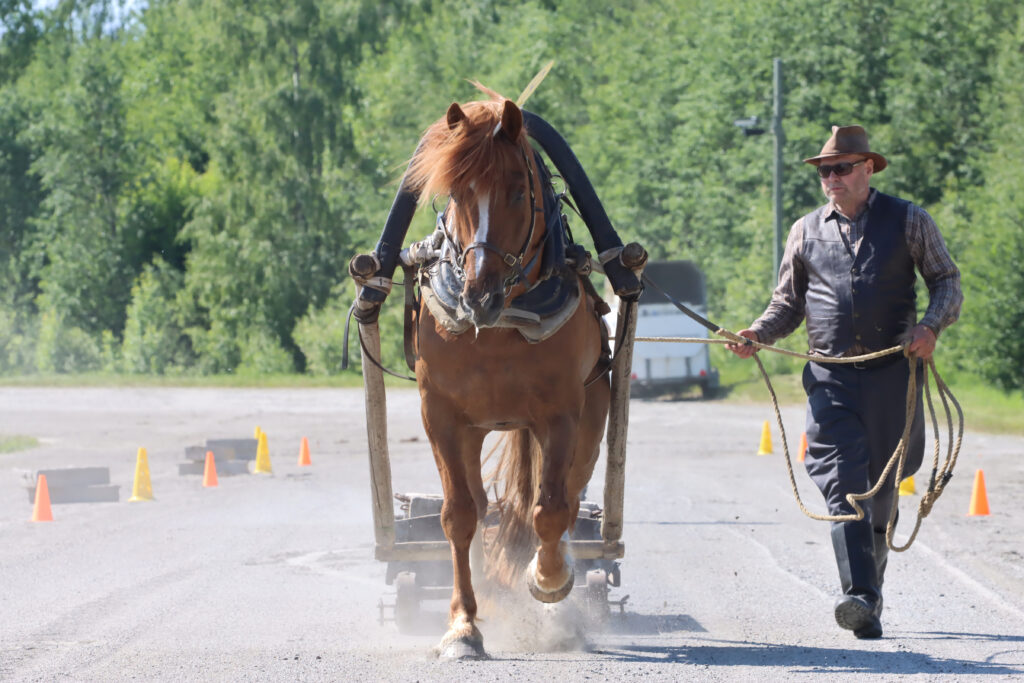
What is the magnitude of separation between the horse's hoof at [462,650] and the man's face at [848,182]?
278 cm

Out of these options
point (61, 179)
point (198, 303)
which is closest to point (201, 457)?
point (198, 303)

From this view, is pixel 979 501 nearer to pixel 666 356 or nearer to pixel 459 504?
pixel 459 504

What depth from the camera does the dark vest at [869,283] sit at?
6855 mm

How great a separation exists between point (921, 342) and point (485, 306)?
219cm

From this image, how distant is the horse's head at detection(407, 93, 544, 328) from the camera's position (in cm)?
589

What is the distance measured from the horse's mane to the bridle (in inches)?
6.3

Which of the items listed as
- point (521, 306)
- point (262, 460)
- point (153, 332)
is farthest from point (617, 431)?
point (153, 332)

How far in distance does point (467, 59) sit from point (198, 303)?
13.6 meters

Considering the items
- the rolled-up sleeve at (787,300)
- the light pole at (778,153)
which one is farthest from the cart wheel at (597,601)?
the light pole at (778,153)

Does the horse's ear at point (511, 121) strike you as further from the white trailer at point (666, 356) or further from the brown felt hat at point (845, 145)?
the white trailer at point (666, 356)

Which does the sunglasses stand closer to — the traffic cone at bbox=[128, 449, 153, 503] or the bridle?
the bridle

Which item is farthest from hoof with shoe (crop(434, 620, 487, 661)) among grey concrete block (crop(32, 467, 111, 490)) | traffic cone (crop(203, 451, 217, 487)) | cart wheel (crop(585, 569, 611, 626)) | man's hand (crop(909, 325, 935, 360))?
traffic cone (crop(203, 451, 217, 487))

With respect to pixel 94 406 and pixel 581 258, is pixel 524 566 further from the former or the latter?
pixel 94 406

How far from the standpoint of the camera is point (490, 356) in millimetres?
6465
